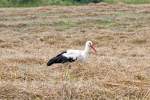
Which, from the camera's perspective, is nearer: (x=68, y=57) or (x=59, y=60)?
(x=59, y=60)

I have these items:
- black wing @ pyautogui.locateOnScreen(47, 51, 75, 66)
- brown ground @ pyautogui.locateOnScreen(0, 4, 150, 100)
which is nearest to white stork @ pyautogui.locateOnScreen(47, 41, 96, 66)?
black wing @ pyautogui.locateOnScreen(47, 51, 75, 66)

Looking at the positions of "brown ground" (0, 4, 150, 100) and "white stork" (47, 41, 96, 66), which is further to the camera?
"white stork" (47, 41, 96, 66)

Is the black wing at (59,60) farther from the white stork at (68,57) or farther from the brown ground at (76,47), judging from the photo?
the brown ground at (76,47)

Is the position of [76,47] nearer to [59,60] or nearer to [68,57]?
[68,57]

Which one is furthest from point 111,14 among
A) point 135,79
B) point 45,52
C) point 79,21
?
point 135,79

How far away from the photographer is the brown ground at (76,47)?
8508 mm

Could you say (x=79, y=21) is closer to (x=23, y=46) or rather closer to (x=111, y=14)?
(x=111, y=14)

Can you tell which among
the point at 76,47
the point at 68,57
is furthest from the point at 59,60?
the point at 76,47

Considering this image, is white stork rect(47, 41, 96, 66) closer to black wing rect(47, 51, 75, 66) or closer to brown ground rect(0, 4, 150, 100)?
black wing rect(47, 51, 75, 66)

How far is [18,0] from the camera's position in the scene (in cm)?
3891

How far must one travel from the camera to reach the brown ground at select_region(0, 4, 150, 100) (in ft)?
27.9

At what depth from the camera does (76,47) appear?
18375 mm

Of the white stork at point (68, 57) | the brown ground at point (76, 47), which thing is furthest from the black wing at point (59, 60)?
the brown ground at point (76, 47)

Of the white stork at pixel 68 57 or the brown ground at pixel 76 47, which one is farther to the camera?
the white stork at pixel 68 57
